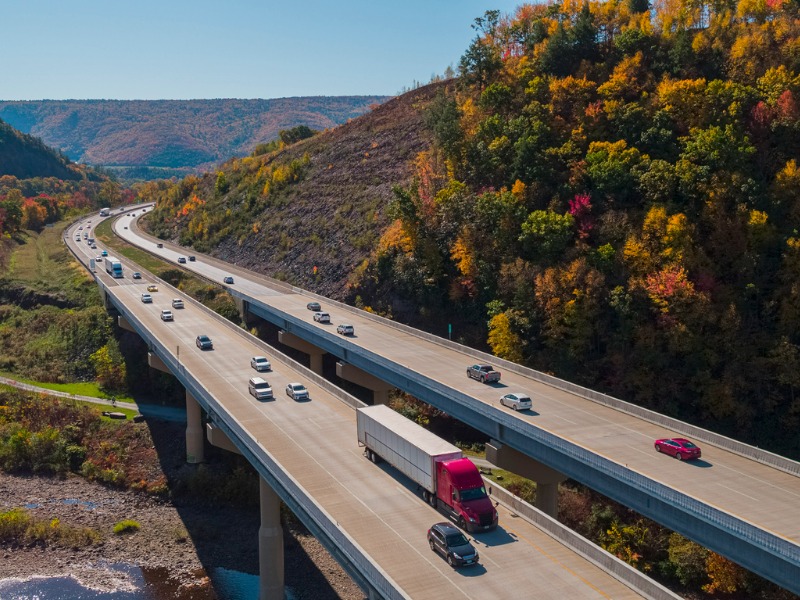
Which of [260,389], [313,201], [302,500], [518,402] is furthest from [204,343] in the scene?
[313,201]

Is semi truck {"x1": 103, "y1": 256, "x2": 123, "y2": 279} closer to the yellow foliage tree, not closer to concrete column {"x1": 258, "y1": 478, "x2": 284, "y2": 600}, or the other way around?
the yellow foliage tree

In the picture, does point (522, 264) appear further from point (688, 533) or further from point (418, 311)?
point (688, 533)

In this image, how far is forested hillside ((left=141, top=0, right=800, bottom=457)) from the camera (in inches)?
2228

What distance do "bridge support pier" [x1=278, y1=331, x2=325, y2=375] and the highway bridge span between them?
327 cm

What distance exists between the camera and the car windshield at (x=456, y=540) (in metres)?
30.1

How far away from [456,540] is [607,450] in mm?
12668

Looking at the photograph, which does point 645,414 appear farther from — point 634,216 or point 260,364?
point 260,364

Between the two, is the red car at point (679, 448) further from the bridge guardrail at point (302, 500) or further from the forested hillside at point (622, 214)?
the bridge guardrail at point (302, 500)

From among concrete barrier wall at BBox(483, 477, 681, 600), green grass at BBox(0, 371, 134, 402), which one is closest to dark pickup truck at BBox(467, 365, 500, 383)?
concrete barrier wall at BBox(483, 477, 681, 600)

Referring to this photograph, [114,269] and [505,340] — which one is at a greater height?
[114,269]

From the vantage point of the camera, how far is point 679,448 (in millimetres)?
38438

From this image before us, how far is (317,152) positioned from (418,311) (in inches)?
2657

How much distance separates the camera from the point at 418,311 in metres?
79.8

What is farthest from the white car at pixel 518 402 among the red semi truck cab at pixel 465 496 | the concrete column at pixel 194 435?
the concrete column at pixel 194 435
